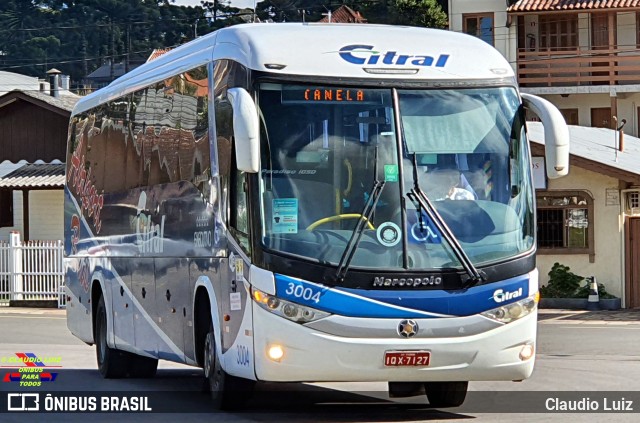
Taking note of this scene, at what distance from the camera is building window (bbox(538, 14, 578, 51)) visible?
→ 50.4 meters

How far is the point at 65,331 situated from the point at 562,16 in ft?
95.0

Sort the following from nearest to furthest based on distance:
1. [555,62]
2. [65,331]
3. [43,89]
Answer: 1. [65,331]
2. [555,62]
3. [43,89]

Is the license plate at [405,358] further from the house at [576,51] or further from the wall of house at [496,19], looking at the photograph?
the wall of house at [496,19]

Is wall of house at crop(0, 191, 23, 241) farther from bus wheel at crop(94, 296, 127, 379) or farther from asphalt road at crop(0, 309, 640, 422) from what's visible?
bus wheel at crop(94, 296, 127, 379)

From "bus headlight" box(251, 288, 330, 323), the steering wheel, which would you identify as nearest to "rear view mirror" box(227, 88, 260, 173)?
the steering wheel

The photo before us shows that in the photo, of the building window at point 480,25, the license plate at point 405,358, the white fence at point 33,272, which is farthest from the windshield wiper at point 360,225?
the building window at point 480,25

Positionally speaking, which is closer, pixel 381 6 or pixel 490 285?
pixel 490 285

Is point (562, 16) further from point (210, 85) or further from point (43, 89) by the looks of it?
point (210, 85)

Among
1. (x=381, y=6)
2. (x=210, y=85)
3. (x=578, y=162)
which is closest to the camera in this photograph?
(x=210, y=85)

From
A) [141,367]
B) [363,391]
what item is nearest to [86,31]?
[141,367]

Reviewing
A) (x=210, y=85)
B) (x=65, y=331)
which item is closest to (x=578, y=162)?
(x=65, y=331)

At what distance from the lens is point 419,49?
12344 mm

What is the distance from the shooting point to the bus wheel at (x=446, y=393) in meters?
13.1

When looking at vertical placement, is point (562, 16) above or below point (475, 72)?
above
